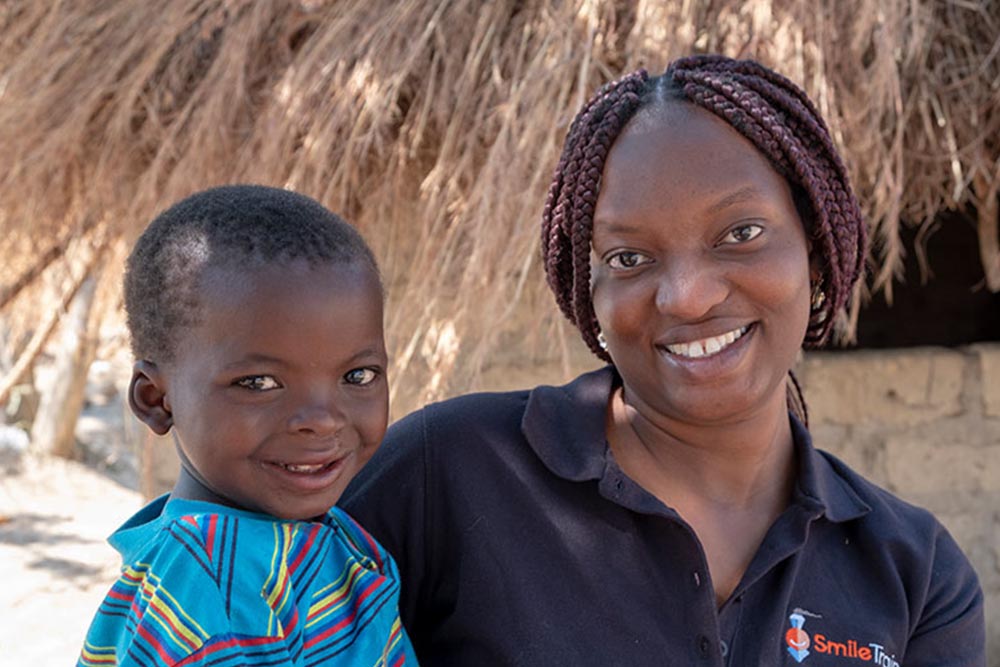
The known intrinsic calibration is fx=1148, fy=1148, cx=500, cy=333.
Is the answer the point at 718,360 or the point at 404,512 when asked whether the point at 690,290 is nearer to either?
the point at 718,360

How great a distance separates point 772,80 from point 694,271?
13.5 inches

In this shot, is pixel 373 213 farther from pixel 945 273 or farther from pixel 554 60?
pixel 945 273

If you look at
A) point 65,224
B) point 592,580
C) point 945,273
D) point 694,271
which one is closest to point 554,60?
point 694,271

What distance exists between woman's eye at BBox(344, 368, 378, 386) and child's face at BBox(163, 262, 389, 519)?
3 centimetres

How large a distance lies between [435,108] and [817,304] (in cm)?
162

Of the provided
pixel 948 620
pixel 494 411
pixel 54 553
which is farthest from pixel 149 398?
pixel 54 553

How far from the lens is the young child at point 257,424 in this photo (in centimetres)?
138

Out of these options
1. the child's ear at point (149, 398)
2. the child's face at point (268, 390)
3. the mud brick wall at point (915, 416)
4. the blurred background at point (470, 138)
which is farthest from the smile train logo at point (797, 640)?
the mud brick wall at point (915, 416)

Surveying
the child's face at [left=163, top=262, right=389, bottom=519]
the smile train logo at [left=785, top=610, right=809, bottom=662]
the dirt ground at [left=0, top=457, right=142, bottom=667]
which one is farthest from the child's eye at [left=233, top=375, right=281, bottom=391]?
the dirt ground at [left=0, top=457, right=142, bottom=667]

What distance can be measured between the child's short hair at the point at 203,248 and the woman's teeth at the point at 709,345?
18.3 inches

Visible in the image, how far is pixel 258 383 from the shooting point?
4.77 ft

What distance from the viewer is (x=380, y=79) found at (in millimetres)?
3104

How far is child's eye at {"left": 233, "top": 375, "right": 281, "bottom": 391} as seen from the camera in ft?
4.75

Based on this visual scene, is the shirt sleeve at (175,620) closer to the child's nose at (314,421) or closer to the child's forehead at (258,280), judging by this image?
the child's nose at (314,421)
